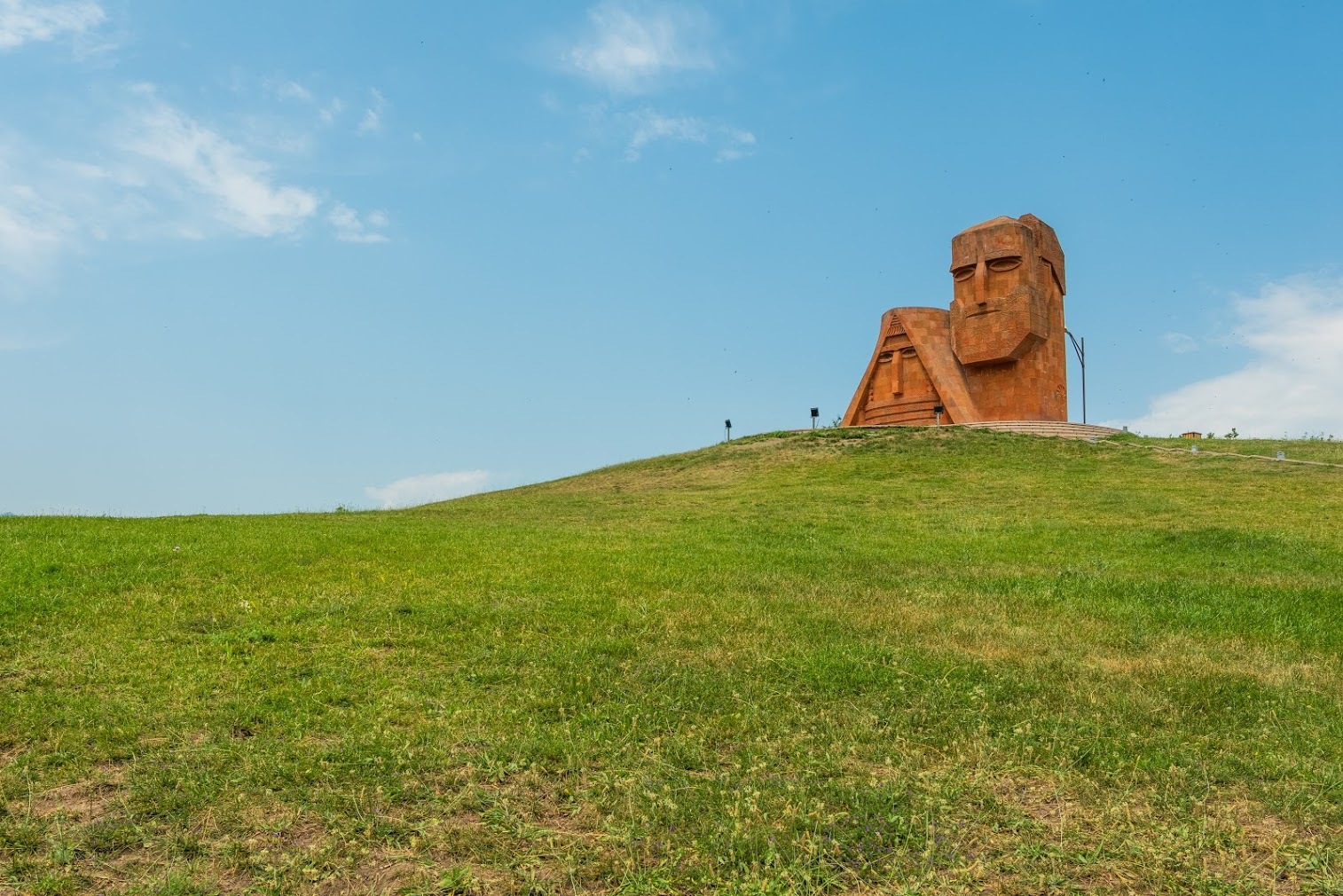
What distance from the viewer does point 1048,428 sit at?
3428cm

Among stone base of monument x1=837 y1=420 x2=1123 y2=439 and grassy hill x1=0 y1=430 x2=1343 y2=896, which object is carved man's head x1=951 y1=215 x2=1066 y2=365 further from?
grassy hill x1=0 y1=430 x2=1343 y2=896

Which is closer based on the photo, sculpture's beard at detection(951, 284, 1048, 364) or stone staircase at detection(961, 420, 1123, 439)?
stone staircase at detection(961, 420, 1123, 439)

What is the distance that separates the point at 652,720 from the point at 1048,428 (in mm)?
30949

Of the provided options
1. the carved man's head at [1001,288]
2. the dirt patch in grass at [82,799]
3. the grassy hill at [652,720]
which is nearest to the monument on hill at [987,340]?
the carved man's head at [1001,288]

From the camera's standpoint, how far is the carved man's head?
1363 inches

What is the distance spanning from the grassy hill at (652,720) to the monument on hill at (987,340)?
2193 cm

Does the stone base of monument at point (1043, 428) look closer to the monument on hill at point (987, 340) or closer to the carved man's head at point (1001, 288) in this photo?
the monument on hill at point (987, 340)

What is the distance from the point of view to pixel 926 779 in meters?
5.72

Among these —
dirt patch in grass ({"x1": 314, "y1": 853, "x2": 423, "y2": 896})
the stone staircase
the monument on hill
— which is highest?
the monument on hill

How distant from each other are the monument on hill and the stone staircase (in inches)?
42.4

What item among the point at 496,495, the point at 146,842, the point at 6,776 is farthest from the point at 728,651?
the point at 496,495

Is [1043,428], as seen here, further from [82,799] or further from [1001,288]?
[82,799]

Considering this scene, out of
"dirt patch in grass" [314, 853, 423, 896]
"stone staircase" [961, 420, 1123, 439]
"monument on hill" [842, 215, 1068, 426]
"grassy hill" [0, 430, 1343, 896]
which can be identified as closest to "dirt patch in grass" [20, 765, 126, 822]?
"grassy hill" [0, 430, 1343, 896]

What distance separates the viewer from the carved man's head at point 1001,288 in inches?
1363
